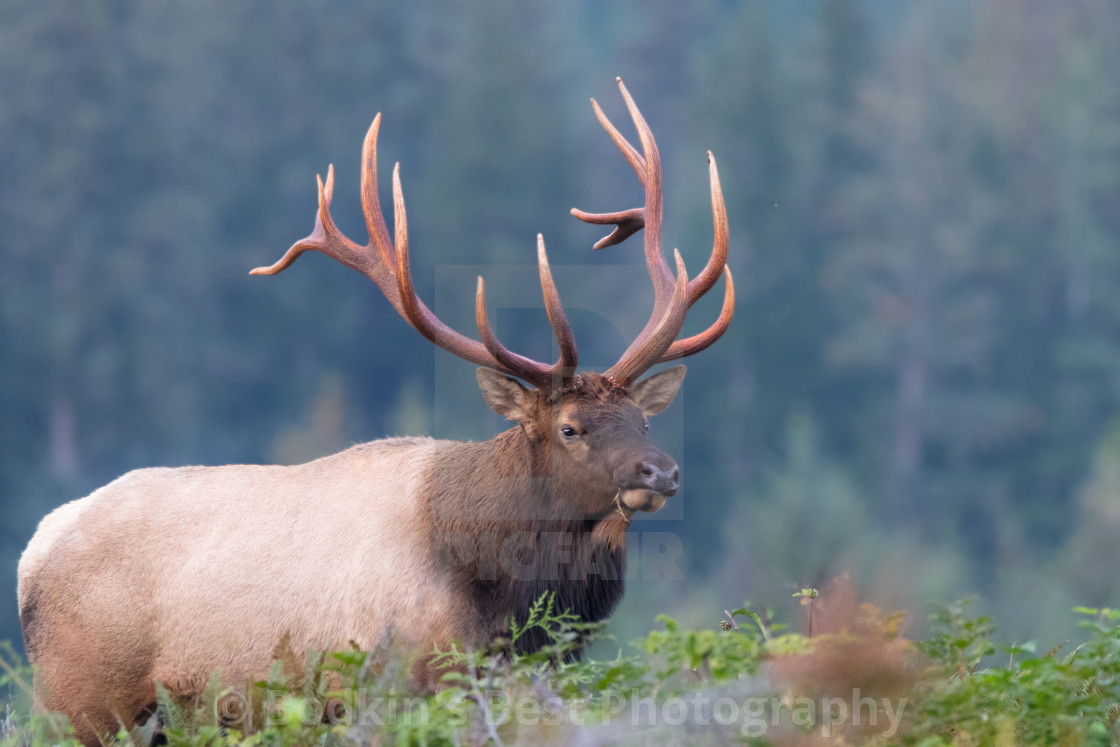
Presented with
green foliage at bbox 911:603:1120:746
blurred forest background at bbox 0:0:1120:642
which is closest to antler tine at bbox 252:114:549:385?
green foliage at bbox 911:603:1120:746

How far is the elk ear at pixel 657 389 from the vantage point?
20.4ft

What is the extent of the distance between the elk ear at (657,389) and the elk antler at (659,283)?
0.08 m

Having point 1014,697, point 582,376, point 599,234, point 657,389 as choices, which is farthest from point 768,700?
point 599,234

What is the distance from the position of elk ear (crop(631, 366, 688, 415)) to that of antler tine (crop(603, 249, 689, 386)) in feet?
0.52

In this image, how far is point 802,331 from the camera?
51.8 meters

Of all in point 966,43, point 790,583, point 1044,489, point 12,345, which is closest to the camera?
point 790,583

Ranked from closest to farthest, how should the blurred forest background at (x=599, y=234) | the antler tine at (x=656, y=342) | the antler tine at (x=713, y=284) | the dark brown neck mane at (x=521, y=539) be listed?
the dark brown neck mane at (x=521, y=539)
the antler tine at (x=656, y=342)
the antler tine at (x=713, y=284)
the blurred forest background at (x=599, y=234)

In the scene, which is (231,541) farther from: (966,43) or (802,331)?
(966,43)

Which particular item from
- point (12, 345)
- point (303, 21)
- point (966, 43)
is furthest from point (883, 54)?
point (12, 345)

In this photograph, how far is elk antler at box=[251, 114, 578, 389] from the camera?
18.9 ft

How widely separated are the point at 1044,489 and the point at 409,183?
2686 cm

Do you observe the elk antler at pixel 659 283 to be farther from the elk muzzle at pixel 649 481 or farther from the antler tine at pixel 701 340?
the elk muzzle at pixel 649 481

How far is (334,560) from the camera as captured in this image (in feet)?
18.8

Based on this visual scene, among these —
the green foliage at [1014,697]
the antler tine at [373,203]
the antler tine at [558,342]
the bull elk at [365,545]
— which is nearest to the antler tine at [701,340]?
the bull elk at [365,545]
